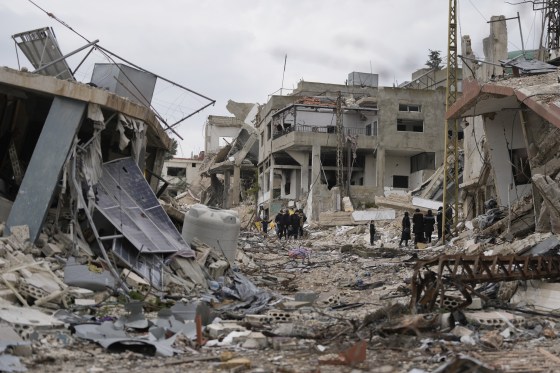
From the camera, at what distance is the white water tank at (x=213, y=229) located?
15.0 metres

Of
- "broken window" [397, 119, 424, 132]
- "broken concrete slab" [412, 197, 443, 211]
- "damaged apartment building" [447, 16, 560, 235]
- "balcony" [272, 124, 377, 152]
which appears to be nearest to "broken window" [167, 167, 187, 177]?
"balcony" [272, 124, 377, 152]

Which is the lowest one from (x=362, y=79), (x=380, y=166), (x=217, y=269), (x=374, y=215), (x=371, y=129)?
(x=217, y=269)

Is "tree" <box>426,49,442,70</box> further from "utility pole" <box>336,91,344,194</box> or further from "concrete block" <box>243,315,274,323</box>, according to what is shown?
"concrete block" <box>243,315,274,323</box>

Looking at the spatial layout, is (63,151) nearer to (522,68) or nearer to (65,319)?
(65,319)

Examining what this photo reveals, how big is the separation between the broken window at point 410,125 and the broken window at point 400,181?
309 centimetres

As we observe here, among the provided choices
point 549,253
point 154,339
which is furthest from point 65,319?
point 549,253

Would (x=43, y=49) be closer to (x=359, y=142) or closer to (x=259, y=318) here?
(x=259, y=318)

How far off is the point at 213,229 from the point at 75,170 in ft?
12.9

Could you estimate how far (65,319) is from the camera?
8.27 metres

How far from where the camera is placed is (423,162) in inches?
1732

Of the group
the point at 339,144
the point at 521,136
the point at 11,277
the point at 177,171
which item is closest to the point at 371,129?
the point at 339,144

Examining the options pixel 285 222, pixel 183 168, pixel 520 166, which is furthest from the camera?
pixel 183 168

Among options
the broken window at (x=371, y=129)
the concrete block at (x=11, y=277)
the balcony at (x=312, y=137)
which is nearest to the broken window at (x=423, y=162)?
the broken window at (x=371, y=129)

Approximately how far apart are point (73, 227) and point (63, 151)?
1.32 meters
